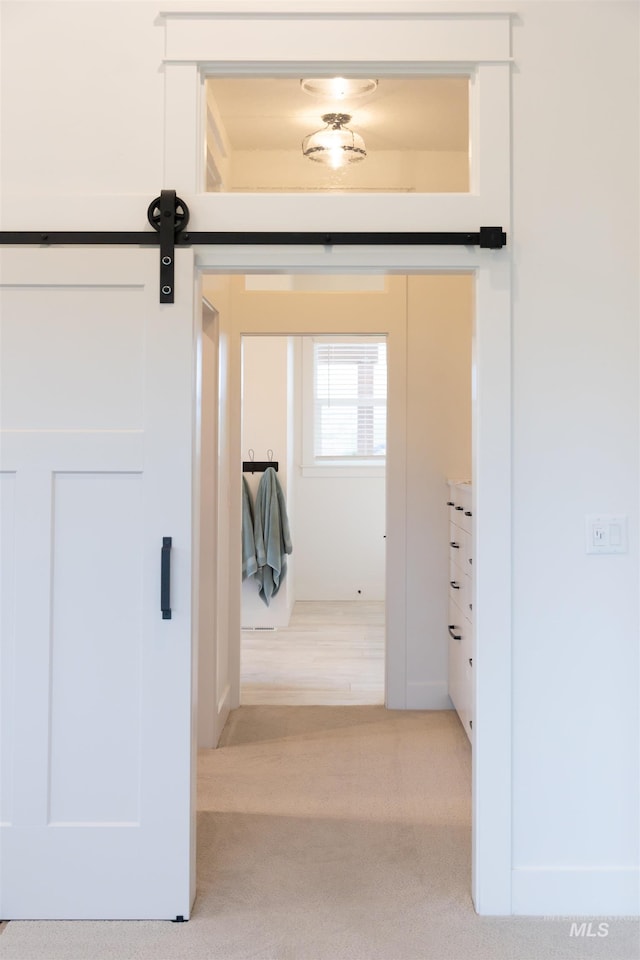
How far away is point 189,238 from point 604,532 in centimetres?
146

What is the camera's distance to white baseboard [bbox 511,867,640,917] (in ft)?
7.18

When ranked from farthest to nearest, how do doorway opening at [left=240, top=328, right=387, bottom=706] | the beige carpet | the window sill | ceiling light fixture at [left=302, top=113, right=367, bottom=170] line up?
the window sill
doorway opening at [left=240, top=328, right=387, bottom=706]
ceiling light fixture at [left=302, top=113, right=367, bottom=170]
the beige carpet

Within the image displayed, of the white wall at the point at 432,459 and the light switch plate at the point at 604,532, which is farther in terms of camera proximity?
the white wall at the point at 432,459

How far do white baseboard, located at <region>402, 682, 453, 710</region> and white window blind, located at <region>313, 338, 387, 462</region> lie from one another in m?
3.48

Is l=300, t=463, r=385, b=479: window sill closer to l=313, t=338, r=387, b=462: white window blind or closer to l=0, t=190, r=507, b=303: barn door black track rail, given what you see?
l=313, t=338, r=387, b=462: white window blind

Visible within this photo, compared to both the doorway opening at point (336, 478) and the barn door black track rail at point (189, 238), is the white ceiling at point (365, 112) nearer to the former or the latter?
the barn door black track rail at point (189, 238)

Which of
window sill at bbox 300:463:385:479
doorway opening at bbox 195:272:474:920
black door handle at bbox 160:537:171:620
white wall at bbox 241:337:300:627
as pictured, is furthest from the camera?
window sill at bbox 300:463:385:479

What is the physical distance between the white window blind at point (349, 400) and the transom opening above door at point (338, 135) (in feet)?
15.2

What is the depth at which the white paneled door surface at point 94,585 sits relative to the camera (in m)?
2.16

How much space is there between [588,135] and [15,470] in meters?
1.91

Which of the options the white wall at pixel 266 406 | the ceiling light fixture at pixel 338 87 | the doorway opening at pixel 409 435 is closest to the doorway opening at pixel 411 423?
the doorway opening at pixel 409 435

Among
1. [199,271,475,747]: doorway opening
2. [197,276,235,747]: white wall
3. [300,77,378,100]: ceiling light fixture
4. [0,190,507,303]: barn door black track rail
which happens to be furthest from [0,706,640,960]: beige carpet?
[300,77,378,100]: ceiling light fixture

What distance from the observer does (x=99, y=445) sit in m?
2.19

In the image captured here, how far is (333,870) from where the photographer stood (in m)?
2.45
